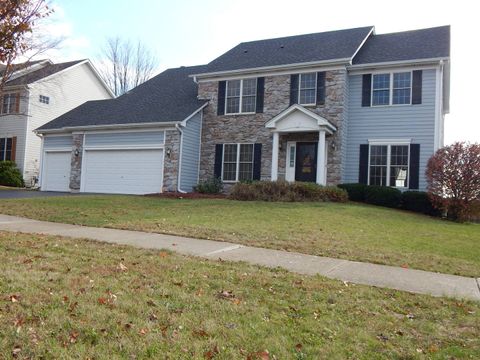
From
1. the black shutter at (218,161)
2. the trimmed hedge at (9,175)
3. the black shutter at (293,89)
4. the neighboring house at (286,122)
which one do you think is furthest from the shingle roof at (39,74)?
the black shutter at (293,89)

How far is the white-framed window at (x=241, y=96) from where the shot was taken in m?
19.6

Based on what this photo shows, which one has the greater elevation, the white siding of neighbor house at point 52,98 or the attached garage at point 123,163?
the white siding of neighbor house at point 52,98

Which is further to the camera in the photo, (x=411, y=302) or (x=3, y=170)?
(x=3, y=170)

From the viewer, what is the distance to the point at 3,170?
24.8m

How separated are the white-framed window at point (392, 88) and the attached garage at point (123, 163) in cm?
924

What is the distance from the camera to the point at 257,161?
18.9m

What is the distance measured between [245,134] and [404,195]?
7275 millimetres


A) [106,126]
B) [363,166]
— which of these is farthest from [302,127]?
[106,126]

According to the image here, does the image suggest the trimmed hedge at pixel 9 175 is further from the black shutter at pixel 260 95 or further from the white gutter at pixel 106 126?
the black shutter at pixel 260 95

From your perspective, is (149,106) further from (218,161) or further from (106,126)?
(218,161)

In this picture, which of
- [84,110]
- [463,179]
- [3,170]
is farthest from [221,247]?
[3,170]

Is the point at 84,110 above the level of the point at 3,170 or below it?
above

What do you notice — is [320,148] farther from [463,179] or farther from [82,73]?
[82,73]

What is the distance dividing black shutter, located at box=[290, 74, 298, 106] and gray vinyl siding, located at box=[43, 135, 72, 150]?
11597mm
